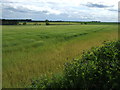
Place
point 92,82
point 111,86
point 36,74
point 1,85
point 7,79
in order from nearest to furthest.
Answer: point 111,86
point 92,82
point 1,85
point 7,79
point 36,74

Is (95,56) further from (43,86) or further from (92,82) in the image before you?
(43,86)

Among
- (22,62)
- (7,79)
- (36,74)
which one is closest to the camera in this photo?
(7,79)

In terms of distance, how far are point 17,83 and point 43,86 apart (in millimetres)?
1536

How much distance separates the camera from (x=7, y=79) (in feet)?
22.4

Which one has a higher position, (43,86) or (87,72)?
(87,72)

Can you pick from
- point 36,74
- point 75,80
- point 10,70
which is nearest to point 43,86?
point 75,80

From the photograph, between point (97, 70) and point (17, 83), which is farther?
point (17, 83)

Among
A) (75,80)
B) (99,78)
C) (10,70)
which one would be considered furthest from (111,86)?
(10,70)

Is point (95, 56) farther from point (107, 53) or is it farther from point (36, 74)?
point (36, 74)

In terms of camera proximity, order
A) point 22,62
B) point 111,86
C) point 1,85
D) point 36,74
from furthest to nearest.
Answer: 1. point 22,62
2. point 36,74
3. point 1,85
4. point 111,86

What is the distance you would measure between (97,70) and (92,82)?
1.34ft

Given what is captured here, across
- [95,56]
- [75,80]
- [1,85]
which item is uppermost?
[95,56]

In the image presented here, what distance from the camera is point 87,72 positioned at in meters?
5.33

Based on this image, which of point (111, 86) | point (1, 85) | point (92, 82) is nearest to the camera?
point (111, 86)
